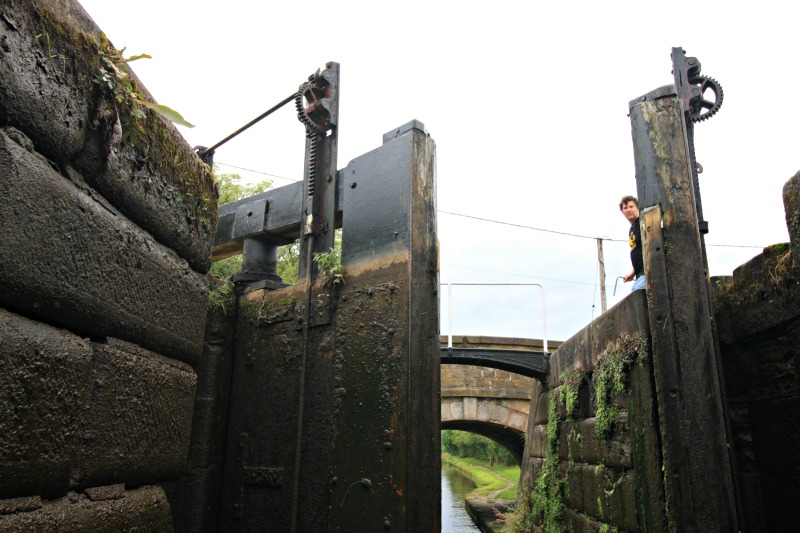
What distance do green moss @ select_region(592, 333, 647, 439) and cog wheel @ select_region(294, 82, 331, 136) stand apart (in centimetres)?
306

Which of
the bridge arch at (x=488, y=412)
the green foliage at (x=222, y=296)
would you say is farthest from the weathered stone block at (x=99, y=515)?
the bridge arch at (x=488, y=412)

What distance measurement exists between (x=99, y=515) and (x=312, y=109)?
3.48 metres

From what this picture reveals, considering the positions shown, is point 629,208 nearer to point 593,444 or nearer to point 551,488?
point 593,444

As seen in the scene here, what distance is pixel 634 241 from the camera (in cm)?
546

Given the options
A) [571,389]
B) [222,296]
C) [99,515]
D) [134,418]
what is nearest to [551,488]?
[571,389]

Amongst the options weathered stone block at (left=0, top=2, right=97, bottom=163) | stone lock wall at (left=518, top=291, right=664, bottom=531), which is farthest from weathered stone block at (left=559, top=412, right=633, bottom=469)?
weathered stone block at (left=0, top=2, right=97, bottom=163)

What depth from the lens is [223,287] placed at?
5.10m

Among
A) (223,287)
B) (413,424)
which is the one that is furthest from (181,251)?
(223,287)

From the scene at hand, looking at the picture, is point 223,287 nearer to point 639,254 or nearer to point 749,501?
point 639,254

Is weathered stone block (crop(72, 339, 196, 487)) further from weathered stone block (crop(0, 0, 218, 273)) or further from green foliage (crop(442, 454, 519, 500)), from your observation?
green foliage (crop(442, 454, 519, 500))

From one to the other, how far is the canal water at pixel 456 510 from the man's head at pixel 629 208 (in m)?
12.6

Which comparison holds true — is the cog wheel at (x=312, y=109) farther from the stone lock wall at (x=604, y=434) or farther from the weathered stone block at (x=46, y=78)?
the stone lock wall at (x=604, y=434)

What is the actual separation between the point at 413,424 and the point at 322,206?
78.0 inches

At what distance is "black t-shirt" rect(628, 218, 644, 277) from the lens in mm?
5277
